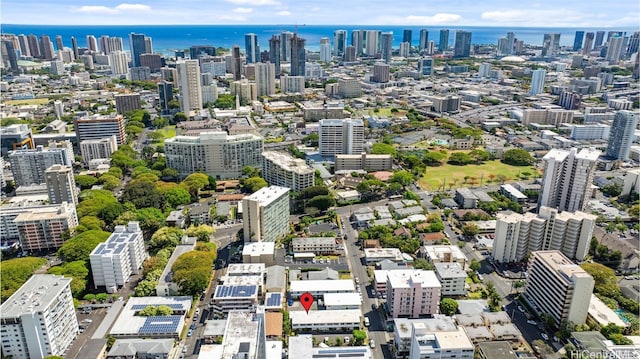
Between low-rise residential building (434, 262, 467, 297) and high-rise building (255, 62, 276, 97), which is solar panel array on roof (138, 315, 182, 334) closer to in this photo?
low-rise residential building (434, 262, 467, 297)

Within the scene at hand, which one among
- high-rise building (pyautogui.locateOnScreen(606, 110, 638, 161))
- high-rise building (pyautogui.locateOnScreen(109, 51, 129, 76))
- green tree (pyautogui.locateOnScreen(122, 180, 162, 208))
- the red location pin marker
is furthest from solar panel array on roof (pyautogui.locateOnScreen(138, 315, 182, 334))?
high-rise building (pyautogui.locateOnScreen(109, 51, 129, 76))

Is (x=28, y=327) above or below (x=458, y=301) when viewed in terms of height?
above

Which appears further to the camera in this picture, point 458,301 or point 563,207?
point 563,207

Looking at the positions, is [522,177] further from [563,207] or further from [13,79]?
[13,79]

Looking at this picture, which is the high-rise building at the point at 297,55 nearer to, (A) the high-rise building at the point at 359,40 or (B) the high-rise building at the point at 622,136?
(A) the high-rise building at the point at 359,40

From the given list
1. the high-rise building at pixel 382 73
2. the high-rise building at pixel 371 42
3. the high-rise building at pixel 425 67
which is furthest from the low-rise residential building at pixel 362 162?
the high-rise building at pixel 371 42

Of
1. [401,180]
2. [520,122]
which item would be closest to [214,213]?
[401,180]

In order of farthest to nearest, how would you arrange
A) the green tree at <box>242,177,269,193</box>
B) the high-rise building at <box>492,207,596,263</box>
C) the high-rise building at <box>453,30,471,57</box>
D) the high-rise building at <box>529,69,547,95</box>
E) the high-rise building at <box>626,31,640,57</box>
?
the high-rise building at <box>453,30,471,57</box> < the high-rise building at <box>626,31,640,57</box> < the high-rise building at <box>529,69,547,95</box> < the green tree at <box>242,177,269,193</box> < the high-rise building at <box>492,207,596,263</box>
